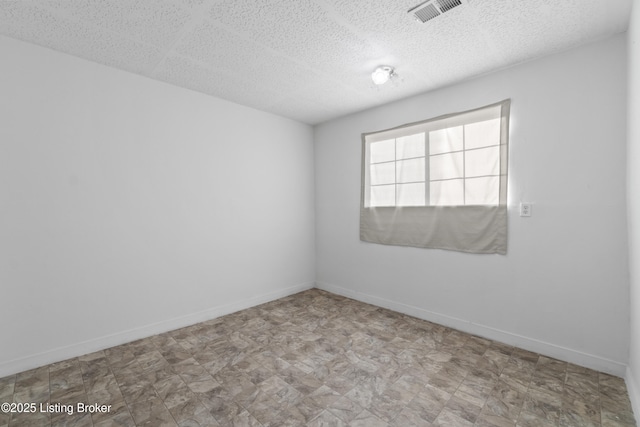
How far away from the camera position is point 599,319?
85.2 inches

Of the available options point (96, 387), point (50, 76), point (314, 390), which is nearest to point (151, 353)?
point (96, 387)

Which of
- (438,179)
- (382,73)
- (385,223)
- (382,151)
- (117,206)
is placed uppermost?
(382,73)

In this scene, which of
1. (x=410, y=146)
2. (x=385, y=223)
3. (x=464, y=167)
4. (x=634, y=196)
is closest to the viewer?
(x=634, y=196)

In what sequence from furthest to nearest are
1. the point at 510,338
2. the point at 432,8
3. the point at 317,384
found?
the point at 510,338, the point at 317,384, the point at 432,8

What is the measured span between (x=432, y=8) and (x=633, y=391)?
111 inches

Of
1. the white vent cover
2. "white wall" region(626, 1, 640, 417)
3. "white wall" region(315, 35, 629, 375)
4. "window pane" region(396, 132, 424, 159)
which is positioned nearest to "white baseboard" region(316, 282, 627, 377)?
"white wall" region(315, 35, 629, 375)

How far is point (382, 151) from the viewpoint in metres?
3.58

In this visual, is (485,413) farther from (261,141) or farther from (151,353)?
(261,141)

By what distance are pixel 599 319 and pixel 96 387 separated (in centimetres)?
376

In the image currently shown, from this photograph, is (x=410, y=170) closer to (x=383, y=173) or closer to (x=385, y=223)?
(x=383, y=173)

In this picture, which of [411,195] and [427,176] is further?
[411,195]

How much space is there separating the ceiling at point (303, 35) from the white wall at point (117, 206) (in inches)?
14.4

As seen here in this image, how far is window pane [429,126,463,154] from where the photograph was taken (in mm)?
2911

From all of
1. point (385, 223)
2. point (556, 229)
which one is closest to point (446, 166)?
point (385, 223)
